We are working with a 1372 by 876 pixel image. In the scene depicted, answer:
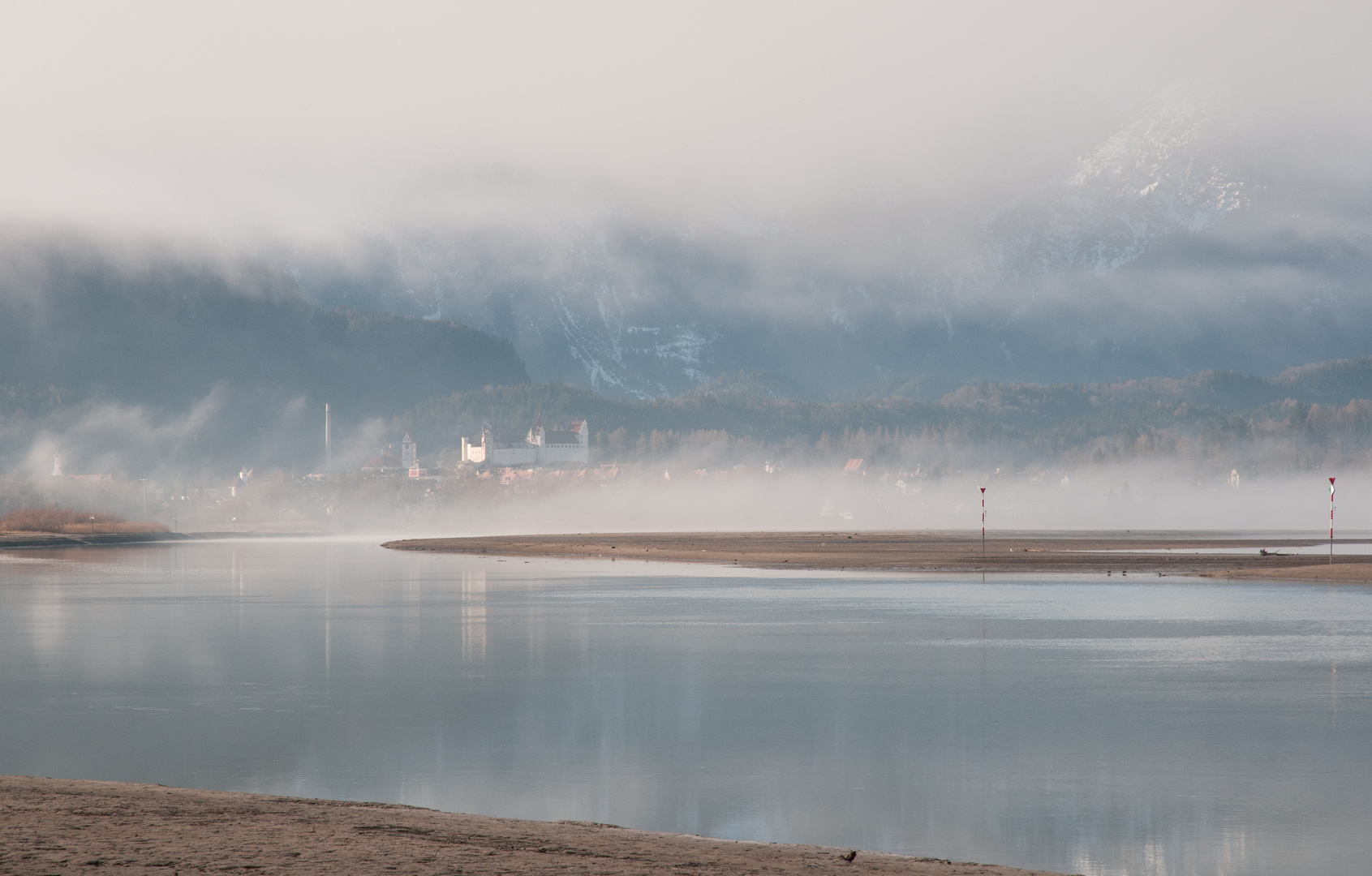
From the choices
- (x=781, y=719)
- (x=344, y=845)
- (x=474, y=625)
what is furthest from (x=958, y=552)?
(x=344, y=845)

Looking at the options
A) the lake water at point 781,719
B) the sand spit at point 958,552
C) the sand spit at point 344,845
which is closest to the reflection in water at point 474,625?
the lake water at point 781,719

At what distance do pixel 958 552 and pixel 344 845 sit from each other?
112m

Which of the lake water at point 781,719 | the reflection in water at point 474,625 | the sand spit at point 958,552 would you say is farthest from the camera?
the sand spit at point 958,552

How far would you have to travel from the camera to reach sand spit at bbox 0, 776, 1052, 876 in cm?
1464

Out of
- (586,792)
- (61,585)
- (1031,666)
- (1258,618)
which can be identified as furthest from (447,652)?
(61,585)

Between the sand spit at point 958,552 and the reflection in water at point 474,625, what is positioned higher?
the reflection in water at point 474,625

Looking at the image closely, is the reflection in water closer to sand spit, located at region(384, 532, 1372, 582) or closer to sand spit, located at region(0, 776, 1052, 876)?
sand spit, located at region(0, 776, 1052, 876)

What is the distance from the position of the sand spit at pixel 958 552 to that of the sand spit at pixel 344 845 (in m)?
74.3

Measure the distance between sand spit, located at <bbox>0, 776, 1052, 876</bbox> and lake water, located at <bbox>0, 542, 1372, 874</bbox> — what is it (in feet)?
5.63

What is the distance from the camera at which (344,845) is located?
51.5ft

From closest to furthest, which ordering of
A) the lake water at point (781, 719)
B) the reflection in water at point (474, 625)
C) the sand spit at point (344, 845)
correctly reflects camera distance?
1. the sand spit at point (344, 845)
2. the lake water at point (781, 719)
3. the reflection in water at point (474, 625)

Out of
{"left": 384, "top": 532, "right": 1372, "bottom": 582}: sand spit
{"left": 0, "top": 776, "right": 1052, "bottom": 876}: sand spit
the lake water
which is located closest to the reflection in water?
the lake water

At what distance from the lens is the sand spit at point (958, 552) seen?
302 ft

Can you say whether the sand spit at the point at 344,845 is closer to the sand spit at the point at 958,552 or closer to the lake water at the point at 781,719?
the lake water at the point at 781,719
